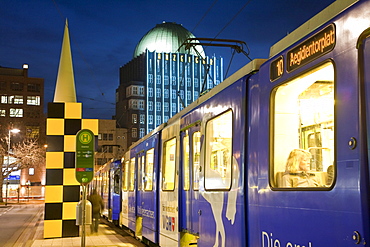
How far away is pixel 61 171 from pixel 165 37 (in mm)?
84910

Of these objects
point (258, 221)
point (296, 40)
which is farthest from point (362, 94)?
point (258, 221)

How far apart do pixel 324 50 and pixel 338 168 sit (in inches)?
38.8

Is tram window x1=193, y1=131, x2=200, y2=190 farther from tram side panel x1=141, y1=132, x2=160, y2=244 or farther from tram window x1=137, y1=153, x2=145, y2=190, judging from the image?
tram window x1=137, y1=153, x2=145, y2=190

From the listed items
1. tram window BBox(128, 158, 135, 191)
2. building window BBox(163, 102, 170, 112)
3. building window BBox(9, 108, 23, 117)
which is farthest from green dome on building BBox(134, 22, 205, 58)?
tram window BBox(128, 158, 135, 191)

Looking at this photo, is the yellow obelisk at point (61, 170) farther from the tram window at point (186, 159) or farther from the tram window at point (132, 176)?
the tram window at point (186, 159)

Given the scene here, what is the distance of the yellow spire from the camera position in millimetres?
18219

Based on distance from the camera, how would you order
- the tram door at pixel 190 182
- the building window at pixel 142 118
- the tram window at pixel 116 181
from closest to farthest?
the tram door at pixel 190 182, the tram window at pixel 116 181, the building window at pixel 142 118

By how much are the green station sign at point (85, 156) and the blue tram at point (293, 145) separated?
10.3 feet

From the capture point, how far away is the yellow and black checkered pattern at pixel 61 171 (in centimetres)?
1563

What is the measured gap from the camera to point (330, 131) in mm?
4469

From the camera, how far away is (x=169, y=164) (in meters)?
11.4

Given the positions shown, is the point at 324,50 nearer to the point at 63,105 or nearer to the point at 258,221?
the point at 258,221

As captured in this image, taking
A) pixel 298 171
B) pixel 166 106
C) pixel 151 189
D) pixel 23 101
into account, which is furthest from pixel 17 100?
pixel 298 171

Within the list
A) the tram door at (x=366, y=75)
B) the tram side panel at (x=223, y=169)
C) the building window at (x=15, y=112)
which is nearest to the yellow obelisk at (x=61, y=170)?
the tram side panel at (x=223, y=169)
